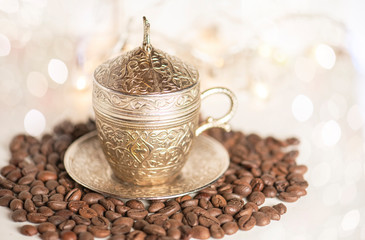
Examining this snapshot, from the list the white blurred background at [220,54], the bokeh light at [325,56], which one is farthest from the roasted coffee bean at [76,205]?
the bokeh light at [325,56]

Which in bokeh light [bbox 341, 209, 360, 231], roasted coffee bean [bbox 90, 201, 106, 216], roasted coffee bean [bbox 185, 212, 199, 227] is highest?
bokeh light [bbox 341, 209, 360, 231]

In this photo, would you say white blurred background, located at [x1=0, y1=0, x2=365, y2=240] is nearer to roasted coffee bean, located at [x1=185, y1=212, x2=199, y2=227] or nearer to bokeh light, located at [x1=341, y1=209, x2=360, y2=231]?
bokeh light, located at [x1=341, y1=209, x2=360, y2=231]

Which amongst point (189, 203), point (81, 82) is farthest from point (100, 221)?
point (81, 82)

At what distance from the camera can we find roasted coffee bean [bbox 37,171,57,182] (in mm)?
1533

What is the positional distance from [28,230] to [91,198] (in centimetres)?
20

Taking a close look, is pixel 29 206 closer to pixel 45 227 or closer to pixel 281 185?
pixel 45 227

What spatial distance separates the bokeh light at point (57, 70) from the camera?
6.93 ft

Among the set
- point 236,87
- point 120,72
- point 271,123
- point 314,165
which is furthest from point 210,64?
point 120,72

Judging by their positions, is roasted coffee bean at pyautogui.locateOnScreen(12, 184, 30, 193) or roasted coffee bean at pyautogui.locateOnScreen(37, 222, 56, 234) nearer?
roasted coffee bean at pyautogui.locateOnScreen(37, 222, 56, 234)

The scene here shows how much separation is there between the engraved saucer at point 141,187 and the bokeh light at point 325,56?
70 cm

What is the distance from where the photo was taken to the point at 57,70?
212 centimetres

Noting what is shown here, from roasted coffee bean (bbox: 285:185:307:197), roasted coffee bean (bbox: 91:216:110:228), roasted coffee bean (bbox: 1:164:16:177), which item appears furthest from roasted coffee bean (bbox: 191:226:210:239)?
roasted coffee bean (bbox: 1:164:16:177)

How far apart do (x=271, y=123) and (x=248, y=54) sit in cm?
35

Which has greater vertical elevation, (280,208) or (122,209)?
(280,208)
